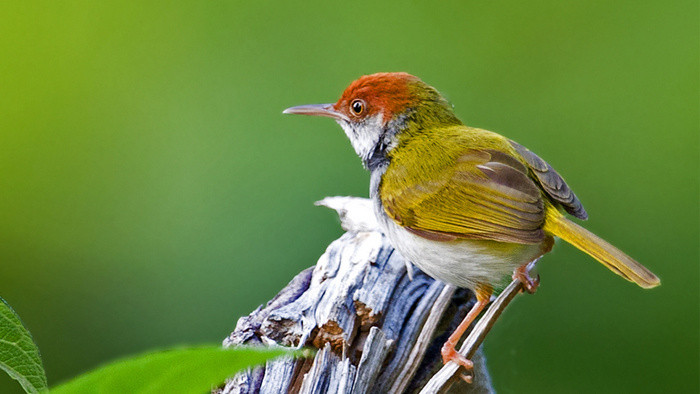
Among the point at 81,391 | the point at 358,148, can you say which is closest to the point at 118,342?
the point at 358,148

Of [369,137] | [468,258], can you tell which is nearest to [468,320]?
[468,258]

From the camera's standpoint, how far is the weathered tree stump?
5.22 feet

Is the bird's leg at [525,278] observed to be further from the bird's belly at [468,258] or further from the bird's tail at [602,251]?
the bird's tail at [602,251]

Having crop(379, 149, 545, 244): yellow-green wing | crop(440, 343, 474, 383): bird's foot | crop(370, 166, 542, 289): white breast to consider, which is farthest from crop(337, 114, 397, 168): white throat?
crop(440, 343, 474, 383): bird's foot

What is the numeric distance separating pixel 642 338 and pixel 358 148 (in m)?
1.56

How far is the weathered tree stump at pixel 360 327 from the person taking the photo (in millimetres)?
1592

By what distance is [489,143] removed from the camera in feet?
7.27

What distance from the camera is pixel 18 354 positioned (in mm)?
540

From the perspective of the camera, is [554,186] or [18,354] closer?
[18,354]

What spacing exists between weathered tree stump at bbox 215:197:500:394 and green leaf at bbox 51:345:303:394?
1215mm

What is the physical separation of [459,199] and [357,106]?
0.56 m

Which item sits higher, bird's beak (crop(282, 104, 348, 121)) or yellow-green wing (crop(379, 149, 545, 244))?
bird's beak (crop(282, 104, 348, 121))

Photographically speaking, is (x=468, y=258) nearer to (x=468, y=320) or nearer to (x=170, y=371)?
(x=468, y=320)

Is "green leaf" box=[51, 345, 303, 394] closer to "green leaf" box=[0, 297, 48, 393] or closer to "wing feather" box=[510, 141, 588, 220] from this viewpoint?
"green leaf" box=[0, 297, 48, 393]
